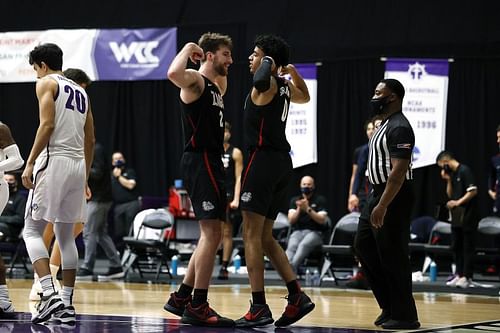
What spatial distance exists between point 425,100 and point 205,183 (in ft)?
27.1

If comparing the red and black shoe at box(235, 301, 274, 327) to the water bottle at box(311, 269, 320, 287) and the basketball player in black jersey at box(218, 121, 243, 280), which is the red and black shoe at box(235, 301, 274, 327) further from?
the basketball player in black jersey at box(218, 121, 243, 280)

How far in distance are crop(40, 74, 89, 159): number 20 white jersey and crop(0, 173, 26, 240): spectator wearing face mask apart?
603cm

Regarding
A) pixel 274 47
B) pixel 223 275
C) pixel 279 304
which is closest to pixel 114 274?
pixel 223 275

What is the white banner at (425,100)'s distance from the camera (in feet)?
46.2

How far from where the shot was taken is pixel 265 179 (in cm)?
651

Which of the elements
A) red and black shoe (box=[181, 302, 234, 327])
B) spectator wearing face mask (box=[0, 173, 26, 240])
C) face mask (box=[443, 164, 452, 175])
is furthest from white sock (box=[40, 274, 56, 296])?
face mask (box=[443, 164, 452, 175])

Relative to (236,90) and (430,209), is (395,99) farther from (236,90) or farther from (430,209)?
(236,90)

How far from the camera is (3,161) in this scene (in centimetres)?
733

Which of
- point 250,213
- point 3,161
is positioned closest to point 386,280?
point 250,213

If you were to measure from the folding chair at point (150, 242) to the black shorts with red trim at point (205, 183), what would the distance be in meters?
5.44

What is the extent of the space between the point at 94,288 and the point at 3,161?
3.27 metres

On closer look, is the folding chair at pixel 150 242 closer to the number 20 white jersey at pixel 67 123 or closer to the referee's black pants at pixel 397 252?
the number 20 white jersey at pixel 67 123

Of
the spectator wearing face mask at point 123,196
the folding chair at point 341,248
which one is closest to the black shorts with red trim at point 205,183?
the folding chair at point 341,248

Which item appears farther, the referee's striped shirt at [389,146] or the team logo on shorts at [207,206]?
the referee's striped shirt at [389,146]
